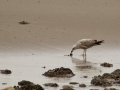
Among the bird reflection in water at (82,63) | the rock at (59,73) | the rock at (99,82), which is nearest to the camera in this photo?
the rock at (99,82)

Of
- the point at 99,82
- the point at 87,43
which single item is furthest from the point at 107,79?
the point at 87,43

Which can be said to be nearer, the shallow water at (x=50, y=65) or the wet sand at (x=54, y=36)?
the shallow water at (x=50, y=65)

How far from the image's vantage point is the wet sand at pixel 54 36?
12.8 m

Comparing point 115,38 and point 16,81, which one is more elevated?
point 115,38

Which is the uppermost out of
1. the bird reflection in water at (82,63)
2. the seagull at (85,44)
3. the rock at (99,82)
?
the seagull at (85,44)

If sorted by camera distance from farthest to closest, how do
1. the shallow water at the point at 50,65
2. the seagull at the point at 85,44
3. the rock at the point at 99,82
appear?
the seagull at the point at 85,44
the shallow water at the point at 50,65
the rock at the point at 99,82

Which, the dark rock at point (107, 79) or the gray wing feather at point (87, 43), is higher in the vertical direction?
the gray wing feather at point (87, 43)

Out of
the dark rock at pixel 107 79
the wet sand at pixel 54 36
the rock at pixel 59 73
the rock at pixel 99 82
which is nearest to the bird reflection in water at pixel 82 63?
the wet sand at pixel 54 36

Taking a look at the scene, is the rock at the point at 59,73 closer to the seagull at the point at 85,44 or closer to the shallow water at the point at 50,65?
the shallow water at the point at 50,65

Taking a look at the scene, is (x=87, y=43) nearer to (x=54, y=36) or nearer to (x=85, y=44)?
(x=85, y=44)

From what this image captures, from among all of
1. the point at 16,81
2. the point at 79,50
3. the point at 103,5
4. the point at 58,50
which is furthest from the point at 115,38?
the point at 16,81

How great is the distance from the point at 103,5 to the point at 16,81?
10.8m

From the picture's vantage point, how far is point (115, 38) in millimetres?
17375

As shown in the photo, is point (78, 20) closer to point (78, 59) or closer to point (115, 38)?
point (115, 38)
